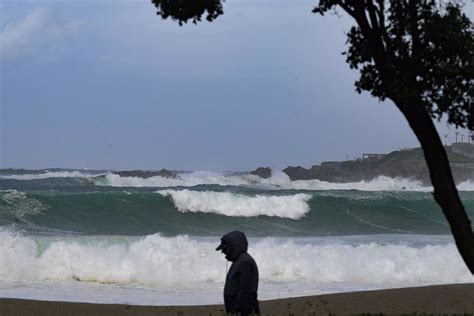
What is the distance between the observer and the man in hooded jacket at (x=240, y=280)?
8.50 metres

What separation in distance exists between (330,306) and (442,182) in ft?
20.4

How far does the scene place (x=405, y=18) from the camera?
9781 mm

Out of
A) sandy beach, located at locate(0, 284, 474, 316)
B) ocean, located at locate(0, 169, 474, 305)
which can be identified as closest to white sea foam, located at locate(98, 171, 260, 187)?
ocean, located at locate(0, 169, 474, 305)

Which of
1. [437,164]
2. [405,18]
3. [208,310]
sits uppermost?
[405,18]

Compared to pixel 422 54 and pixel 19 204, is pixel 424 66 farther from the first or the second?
pixel 19 204

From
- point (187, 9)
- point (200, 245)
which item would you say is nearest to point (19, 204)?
point (200, 245)

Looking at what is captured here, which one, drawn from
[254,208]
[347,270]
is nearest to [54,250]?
[347,270]

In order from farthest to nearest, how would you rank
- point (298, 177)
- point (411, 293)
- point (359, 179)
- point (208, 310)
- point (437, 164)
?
point (359, 179) → point (298, 177) → point (411, 293) → point (208, 310) → point (437, 164)

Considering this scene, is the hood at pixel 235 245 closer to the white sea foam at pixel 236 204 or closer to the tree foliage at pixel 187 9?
the tree foliage at pixel 187 9

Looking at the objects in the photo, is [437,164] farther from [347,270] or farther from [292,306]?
[347,270]

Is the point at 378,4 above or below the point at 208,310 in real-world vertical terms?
above

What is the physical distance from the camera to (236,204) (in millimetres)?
37812

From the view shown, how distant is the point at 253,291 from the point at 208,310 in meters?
6.30

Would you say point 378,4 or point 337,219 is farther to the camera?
point 337,219
